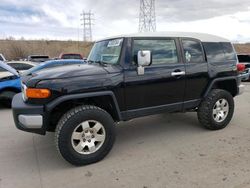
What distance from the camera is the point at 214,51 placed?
5367mm

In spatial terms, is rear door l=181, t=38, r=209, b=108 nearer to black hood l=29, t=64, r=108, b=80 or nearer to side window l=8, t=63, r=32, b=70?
black hood l=29, t=64, r=108, b=80

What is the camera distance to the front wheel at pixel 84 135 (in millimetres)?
3736

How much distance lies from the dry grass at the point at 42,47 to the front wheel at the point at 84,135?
34268mm

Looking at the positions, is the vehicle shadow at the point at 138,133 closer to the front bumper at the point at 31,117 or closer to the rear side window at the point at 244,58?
the front bumper at the point at 31,117

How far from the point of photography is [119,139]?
5.05 metres

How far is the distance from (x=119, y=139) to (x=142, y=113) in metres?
0.84

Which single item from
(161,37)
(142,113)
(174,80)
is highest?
(161,37)

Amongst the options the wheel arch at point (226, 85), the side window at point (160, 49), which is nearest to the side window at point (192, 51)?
the side window at point (160, 49)

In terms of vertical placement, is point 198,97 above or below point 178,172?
above

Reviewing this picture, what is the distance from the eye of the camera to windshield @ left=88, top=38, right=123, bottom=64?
4.40 metres

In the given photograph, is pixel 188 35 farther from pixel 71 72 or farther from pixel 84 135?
pixel 84 135

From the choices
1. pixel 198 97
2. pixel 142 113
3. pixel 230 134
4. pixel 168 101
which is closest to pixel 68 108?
pixel 142 113

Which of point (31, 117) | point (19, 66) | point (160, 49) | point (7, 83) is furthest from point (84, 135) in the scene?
point (19, 66)

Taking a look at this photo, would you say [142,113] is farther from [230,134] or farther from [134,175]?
[230,134]
